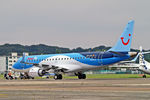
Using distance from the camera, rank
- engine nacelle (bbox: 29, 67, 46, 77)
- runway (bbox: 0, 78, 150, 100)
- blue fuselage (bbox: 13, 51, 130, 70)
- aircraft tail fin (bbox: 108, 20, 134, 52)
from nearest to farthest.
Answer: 1. runway (bbox: 0, 78, 150, 100)
2. blue fuselage (bbox: 13, 51, 130, 70)
3. aircraft tail fin (bbox: 108, 20, 134, 52)
4. engine nacelle (bbox: 29, 67, 46, 77)

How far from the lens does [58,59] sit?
6938 centimetres

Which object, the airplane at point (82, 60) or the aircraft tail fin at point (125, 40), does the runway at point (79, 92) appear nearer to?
the airplane at point (82, 60)

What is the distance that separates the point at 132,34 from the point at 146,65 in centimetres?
2033

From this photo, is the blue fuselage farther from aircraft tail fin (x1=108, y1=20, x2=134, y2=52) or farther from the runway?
the runway

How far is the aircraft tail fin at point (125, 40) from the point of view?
6159cm

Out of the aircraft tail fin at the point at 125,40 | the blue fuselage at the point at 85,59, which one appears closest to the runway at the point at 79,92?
the blue fuselage at the point at 85,59

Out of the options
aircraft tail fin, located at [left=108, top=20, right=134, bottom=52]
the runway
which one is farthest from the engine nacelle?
the runway

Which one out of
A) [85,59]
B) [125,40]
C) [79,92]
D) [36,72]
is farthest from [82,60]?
[79,92]

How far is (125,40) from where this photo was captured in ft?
204

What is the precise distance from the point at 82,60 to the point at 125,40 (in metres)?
8.60

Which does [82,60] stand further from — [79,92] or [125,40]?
[79,92]

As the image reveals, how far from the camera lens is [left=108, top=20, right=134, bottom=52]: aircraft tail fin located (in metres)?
61.6

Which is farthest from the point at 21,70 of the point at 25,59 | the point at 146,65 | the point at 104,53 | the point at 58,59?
the point at 146,65

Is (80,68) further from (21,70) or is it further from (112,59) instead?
(21,70)
